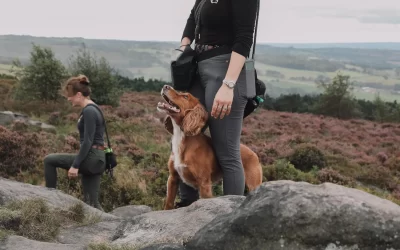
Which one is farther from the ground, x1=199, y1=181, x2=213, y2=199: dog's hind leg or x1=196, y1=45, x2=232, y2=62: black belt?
x1=196, y1=45, x2=232, y2=62: black belt

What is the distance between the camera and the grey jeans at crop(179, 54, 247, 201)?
3.91 m

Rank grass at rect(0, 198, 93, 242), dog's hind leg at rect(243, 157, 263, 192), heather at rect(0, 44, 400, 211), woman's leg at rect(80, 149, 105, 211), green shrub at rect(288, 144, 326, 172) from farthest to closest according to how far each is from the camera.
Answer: green shrub at rect(288, 144, 326, 172)
heather at rect(0, 44, 400, 211)
woman's leg at rect(80, 149, 105, 211)
dog's hind leg at rect(243, 157, 263, 192)
grass at rect(0, 198, 93, 242)

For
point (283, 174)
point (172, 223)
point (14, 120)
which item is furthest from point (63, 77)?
point (172, 223)

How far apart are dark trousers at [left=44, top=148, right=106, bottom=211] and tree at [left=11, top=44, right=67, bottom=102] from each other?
654 inches

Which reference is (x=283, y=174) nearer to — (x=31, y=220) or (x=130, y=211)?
(x=130, y=211)

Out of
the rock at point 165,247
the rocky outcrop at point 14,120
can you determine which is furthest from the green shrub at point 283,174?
the rock at point 165,247

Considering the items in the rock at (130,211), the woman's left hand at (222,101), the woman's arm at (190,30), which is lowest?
the rock at (130,211)

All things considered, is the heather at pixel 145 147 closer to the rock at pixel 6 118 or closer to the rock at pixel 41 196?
the rock at pixel 6 118

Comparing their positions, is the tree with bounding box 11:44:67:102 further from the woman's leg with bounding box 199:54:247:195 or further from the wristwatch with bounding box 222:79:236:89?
the wristwatch with bounding box 222:79:236:89

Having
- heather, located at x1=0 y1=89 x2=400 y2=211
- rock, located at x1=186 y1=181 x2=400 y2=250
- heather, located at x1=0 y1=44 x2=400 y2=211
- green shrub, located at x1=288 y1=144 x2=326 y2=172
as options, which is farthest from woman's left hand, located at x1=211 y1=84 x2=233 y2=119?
green shrub, located at x1=288 y1=144 x2=326 y2=172

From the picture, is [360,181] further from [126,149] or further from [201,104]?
[201,104]

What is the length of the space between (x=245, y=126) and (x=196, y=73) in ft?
58.3

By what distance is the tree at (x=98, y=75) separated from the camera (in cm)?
2483

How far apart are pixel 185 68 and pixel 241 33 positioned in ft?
1.99
